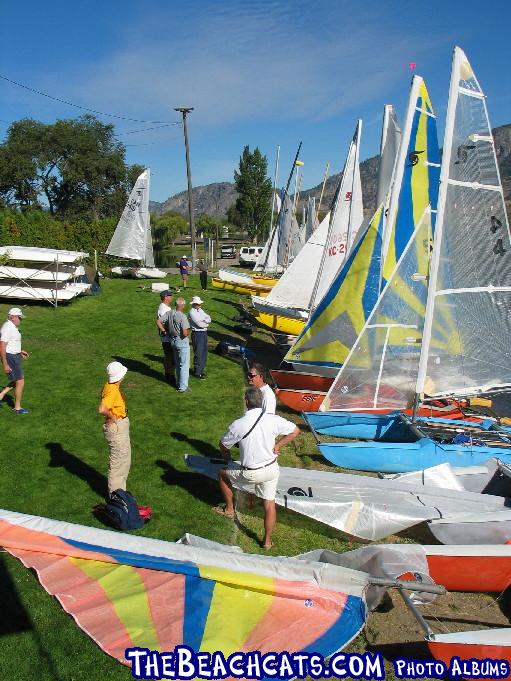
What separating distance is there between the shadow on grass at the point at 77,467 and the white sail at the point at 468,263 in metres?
5.23

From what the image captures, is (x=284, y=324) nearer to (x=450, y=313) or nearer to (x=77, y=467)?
(x=450, y=313)

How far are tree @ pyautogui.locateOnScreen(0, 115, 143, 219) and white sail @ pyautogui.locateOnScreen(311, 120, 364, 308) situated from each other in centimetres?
5569

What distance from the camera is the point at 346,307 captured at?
37.5 feet

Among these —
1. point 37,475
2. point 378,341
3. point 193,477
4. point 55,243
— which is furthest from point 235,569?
point 55,243

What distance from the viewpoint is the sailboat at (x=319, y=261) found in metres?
14.1

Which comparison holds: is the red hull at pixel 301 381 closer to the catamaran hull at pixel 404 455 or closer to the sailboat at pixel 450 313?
the sailboat at pixel 450 313

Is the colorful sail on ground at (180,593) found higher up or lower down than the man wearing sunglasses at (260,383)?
lower down

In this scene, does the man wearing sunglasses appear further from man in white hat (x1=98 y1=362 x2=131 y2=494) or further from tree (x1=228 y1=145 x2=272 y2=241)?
tree (x1=228 y1=145 x2=272 y2=241)

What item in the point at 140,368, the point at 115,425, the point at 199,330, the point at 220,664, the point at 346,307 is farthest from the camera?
the point at 140,368

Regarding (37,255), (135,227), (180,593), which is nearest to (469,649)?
(180,593)

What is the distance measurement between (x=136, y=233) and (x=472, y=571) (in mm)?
27157

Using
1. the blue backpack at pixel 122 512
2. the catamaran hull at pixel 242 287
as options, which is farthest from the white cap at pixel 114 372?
the catamaran hull at pixel 242 287

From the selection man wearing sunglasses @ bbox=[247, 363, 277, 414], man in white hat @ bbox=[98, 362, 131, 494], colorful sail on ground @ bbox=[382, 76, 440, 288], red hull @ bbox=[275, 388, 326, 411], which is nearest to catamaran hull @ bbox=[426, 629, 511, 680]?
man wearing sunglasses @ bbox=[247, 363, 277, 414]

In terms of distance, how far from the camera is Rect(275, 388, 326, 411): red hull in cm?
1112
